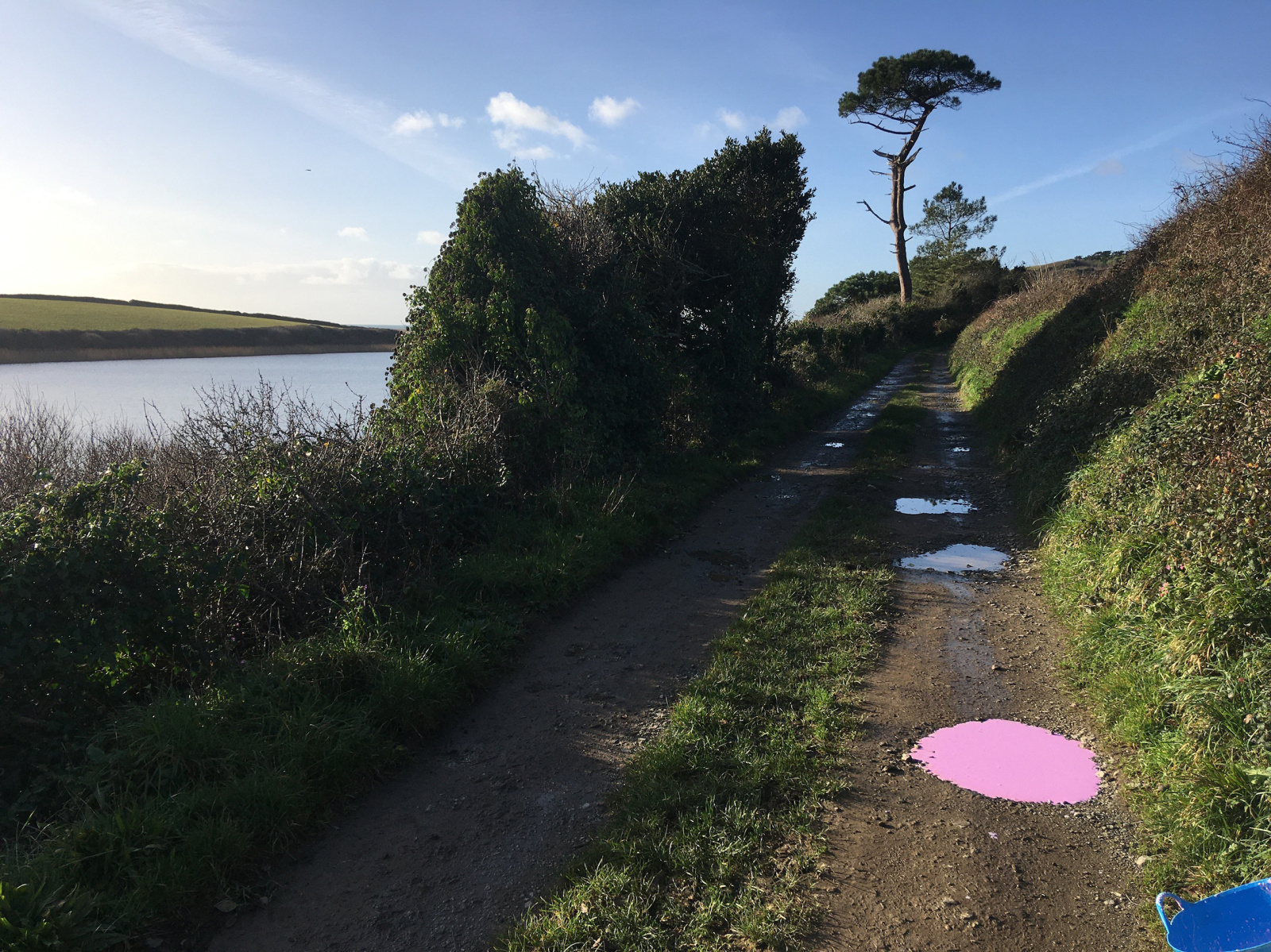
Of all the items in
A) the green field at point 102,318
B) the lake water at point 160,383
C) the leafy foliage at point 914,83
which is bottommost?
the lake water at point 160,383

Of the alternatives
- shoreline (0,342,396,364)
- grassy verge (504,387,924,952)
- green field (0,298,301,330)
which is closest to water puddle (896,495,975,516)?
grassy verge (504,387,924,952)

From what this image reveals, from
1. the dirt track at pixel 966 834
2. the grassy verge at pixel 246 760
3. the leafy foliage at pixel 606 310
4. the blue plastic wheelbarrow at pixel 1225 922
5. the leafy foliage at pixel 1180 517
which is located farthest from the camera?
the leafy foliage at pixel 606 310

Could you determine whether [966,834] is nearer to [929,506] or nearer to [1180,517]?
[1180,517]

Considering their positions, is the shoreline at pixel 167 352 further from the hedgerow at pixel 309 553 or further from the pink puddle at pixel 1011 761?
the pink puddle at pixel 1011 761

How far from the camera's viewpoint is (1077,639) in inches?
203

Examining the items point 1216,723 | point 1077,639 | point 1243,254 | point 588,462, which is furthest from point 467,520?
point 1243,254

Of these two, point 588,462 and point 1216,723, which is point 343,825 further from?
point 588,462

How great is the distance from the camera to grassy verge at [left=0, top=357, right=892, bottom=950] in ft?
9.72

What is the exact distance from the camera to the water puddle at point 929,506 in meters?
9.27

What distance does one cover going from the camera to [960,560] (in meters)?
7.42

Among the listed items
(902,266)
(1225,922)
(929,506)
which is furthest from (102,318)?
(902,266)

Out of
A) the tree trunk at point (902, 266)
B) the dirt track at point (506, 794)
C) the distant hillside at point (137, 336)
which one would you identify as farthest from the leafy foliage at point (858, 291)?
the dirt track at point (506, 794)

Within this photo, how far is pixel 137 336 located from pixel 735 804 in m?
26.9

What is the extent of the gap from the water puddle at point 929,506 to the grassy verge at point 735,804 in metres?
3.41
